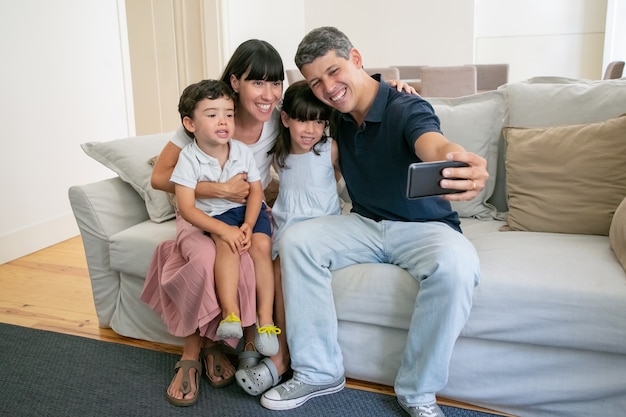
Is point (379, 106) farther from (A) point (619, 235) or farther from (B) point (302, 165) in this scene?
(A) point (619, 235)

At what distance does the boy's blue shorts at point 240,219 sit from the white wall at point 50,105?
5.85 feet

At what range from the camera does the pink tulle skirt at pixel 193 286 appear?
1.74 metres

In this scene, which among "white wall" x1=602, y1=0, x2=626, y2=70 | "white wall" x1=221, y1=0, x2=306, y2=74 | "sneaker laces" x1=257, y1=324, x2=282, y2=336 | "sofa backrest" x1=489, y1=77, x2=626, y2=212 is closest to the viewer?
"sneaker laces" x1=257, y1=324, x2=282, y2=336

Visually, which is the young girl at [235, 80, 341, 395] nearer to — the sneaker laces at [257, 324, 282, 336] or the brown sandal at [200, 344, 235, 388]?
the sneaker laces at [257, 324, 282, 336]

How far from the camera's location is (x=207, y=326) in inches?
70.6

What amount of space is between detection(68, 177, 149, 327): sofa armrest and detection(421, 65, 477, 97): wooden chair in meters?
2.26

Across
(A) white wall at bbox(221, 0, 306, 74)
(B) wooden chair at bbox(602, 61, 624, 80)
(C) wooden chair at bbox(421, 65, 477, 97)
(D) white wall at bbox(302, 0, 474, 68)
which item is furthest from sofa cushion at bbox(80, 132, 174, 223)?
(D) white wall at bbox(302, 0, 474, 68)

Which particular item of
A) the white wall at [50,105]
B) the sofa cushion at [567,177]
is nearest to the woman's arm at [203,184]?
the sofa cushion at [567,177]

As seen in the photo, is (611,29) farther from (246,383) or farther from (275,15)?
(246,383)

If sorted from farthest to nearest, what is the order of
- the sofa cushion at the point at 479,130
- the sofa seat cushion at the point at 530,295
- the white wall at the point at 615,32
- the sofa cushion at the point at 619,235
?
the white wall at the point at 615,32 → the sofa cushion at the point at 479,130 → the sofa cushion at the point at 619,235 → the sofa seat cushion at the point at 530,295

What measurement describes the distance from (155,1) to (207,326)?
403 centimetres

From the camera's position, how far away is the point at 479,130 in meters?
2.17

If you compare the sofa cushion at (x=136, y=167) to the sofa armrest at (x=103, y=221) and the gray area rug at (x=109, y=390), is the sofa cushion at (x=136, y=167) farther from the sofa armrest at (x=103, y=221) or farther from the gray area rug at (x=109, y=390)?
the gray area rug at (x=109, y=390)

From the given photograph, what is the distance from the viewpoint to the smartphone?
1.30 metres
